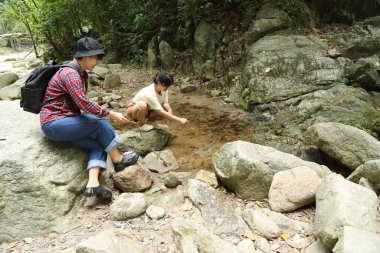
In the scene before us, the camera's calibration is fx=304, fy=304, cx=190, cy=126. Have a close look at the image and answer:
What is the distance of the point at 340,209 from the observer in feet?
8.89

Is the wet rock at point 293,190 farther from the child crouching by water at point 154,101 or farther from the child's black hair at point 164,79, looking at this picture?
the child's black hair at point 164,79

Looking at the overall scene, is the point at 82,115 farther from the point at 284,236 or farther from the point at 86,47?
the point at 284,236

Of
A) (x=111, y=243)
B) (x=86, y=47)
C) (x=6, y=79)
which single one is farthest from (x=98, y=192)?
(x=6, y=79)

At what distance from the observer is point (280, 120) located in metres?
6.47

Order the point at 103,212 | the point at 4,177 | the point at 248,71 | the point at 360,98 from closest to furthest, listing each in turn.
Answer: the point at 4,177 < the point at 103,212 < the point at 360,98 < the point at 248,71

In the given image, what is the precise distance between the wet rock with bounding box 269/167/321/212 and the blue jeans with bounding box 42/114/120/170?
81.4 inches

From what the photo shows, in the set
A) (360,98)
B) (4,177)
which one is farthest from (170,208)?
(360,98)

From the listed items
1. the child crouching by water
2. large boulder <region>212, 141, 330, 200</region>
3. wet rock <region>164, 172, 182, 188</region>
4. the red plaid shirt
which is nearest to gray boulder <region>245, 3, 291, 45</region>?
the child crouching by water

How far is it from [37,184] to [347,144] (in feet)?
13.3

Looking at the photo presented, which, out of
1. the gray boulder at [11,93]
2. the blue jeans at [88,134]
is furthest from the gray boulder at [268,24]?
the gray boulder at [11,93]

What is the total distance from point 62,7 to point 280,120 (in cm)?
1117

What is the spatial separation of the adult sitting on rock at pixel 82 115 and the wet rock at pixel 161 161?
1.11 m

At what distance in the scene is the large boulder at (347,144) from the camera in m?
4.17

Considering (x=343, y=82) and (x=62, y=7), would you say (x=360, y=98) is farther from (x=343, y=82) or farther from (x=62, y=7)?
(x=62, y=7)
